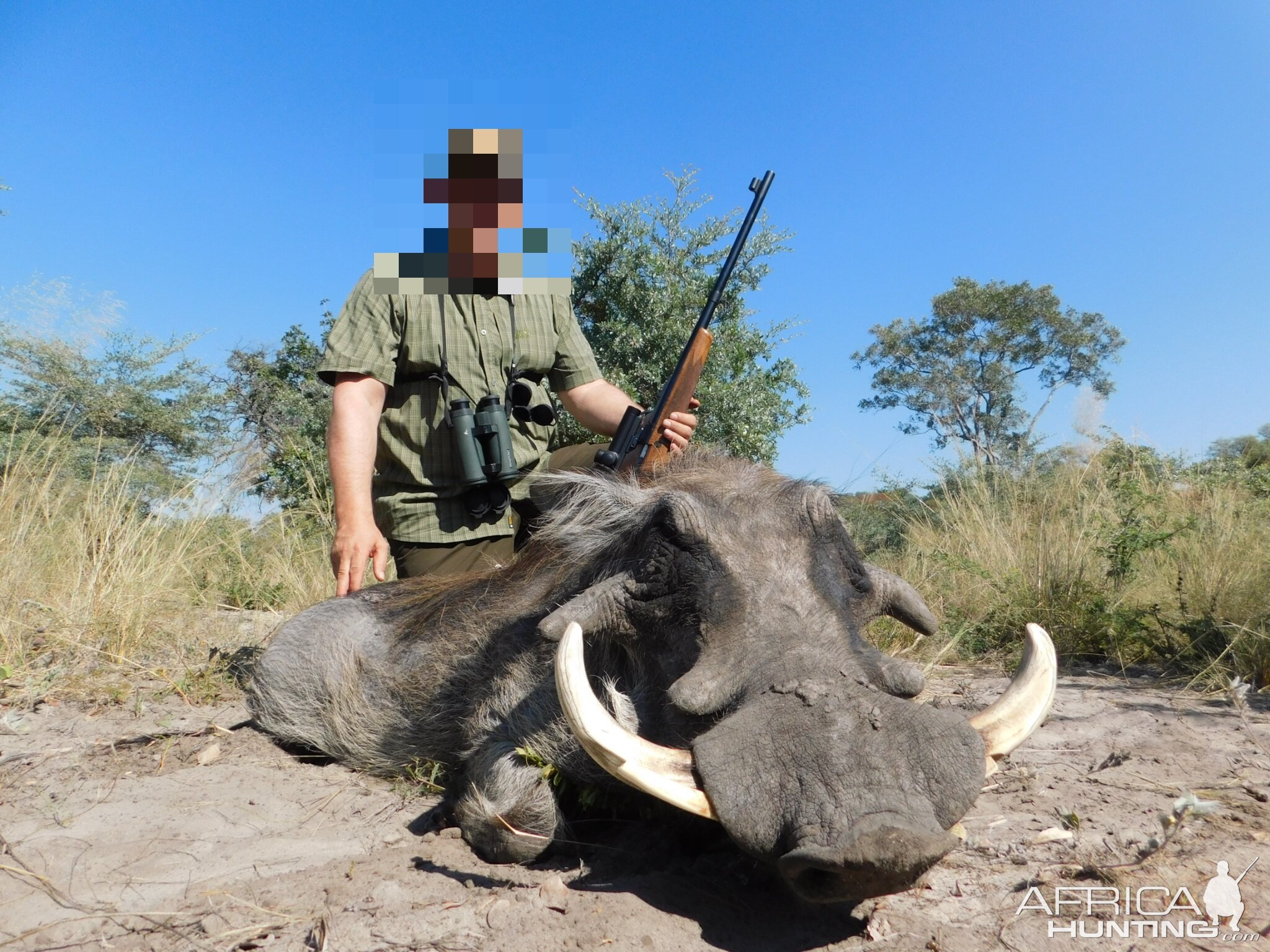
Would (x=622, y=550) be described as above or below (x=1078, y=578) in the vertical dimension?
above

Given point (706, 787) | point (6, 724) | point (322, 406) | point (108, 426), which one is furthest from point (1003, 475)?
point (108, 426)

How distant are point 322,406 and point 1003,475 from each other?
7.59 meters

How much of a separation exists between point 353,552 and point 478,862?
1.27 m

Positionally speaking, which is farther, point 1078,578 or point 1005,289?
point 1005,289

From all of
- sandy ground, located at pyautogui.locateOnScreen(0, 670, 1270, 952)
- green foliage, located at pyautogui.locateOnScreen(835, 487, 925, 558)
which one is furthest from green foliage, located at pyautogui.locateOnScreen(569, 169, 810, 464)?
sandy ground, located at pyautogui.locateOnScreen(0, 670, 1270, 952)

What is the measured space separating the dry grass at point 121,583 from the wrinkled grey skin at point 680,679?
94cm

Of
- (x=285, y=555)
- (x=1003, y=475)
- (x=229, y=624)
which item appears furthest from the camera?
(x=1003, y=475)

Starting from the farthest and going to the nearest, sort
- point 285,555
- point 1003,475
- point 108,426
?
point 108,426 → point 1003,475 → point 285,555

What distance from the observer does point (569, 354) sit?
4062mm

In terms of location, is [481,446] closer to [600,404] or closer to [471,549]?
[471,549]

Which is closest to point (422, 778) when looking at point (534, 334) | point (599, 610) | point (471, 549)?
point (599, 610)

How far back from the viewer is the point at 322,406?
10.3 m

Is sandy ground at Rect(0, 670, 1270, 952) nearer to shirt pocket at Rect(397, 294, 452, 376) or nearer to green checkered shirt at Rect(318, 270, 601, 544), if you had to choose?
green checkered shirt at Rect(318, 270, 601, 544)

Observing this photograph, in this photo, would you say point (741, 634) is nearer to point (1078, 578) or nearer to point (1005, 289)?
point (1078, 578)
